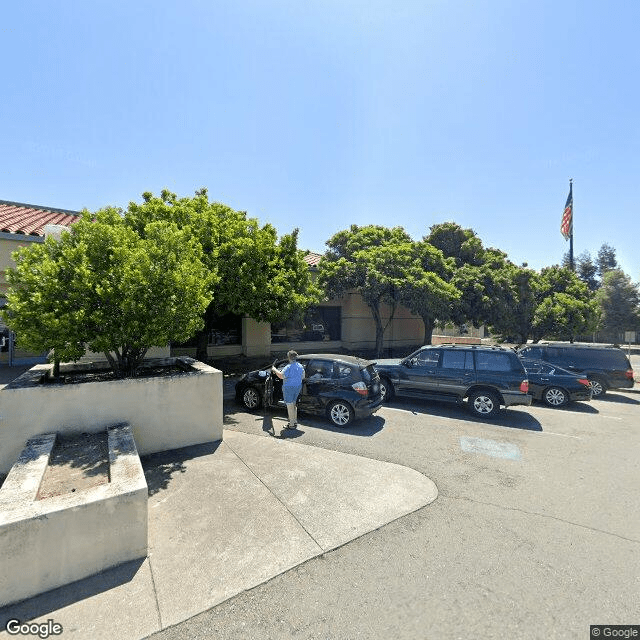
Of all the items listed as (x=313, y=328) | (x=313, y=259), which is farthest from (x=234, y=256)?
(x=313, y=259)

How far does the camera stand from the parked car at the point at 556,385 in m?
9.96

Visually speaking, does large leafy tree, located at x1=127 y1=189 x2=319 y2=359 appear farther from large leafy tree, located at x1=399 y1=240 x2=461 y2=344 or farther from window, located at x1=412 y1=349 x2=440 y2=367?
large leafy tree, located at x1=399 y1=240 x2=461 y2=344

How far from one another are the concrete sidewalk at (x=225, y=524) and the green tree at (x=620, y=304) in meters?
42.2

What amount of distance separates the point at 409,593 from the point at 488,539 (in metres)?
1.38

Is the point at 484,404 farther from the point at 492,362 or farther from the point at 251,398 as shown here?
the point at 251,398

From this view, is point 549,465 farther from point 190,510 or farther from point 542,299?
point 542,299

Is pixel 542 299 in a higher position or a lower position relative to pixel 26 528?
higher

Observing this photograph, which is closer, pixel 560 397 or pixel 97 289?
pixel 97 289

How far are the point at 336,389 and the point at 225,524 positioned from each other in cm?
415

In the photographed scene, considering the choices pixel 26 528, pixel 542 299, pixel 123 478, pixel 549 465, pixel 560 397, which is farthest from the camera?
pixel 542 299

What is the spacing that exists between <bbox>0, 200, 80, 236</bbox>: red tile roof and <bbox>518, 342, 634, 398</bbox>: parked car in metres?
18.2

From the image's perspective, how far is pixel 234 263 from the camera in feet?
34.3

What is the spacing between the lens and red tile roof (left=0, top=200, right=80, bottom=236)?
12.2 m

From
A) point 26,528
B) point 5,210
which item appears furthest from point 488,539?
point 5,210
